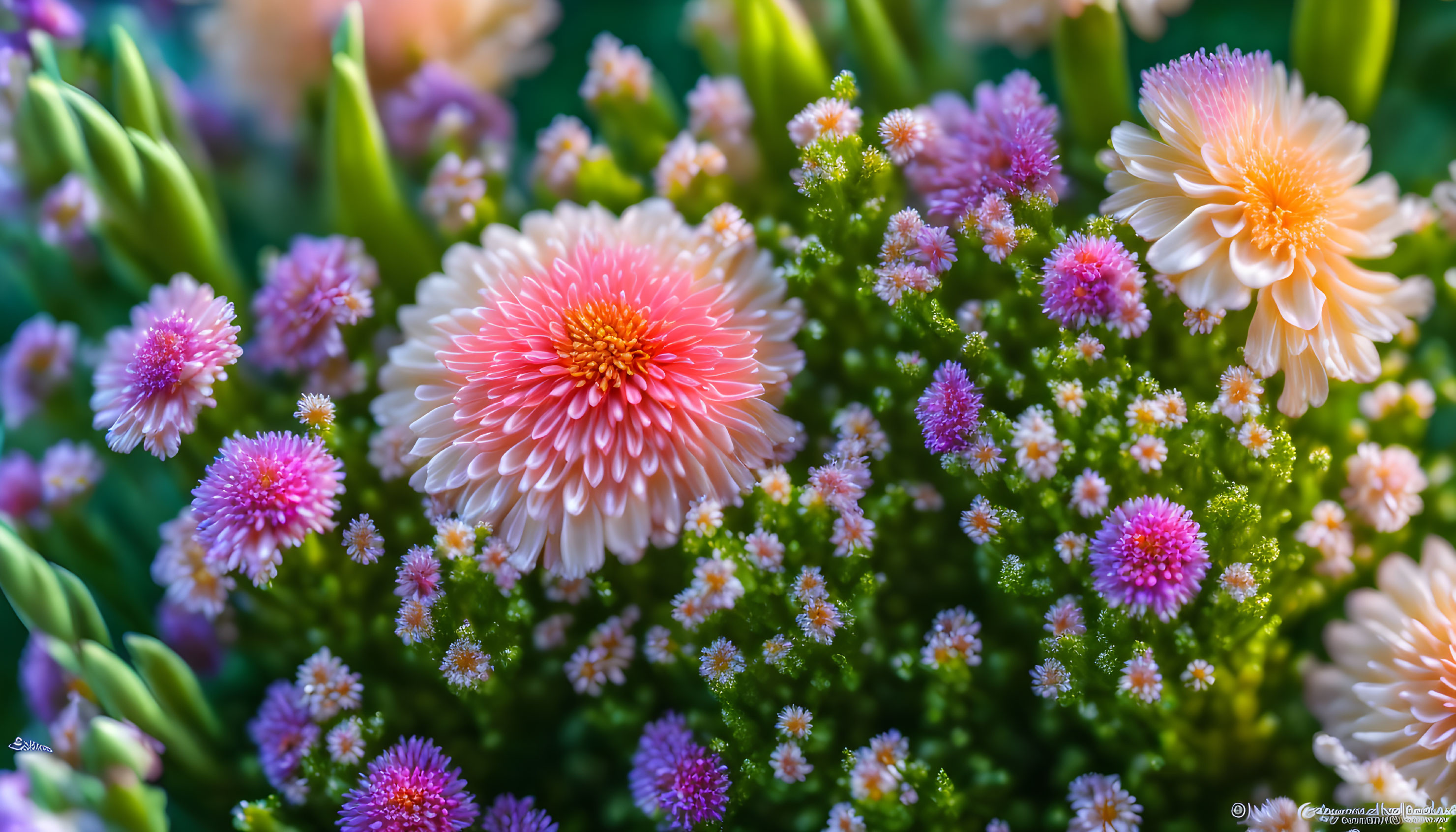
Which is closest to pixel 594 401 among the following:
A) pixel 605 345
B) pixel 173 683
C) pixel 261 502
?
pixel 605 345

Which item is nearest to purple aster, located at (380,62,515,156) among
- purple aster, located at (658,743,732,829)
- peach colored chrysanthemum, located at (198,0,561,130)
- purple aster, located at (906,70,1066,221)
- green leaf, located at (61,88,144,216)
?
peach colored chrysanthemum, located at (198,0,561,130)

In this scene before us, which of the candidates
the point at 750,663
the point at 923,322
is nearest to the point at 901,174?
the point at 923,322

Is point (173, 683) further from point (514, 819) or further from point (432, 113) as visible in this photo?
point (432, 113)

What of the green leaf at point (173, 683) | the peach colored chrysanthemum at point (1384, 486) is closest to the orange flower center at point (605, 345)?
the green leaf at point (173, 683)

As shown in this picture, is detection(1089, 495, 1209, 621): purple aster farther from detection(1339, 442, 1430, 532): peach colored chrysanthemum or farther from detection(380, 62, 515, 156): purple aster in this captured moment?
detection(380, 62, 515, 156): purple aster

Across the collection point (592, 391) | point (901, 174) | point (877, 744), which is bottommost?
point (877, 744)

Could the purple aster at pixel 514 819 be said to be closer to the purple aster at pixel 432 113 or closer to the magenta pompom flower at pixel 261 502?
the magenta pompom flower at pixel 261 502

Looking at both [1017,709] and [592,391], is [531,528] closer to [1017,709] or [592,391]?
[592,391]
